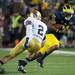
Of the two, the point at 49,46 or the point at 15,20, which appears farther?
the point at 15,20

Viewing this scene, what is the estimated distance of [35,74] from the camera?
35.9ft

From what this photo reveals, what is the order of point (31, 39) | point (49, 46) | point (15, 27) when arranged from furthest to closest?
1. point (15, 27)
2. point (49, 46)
3. point (31, 39)

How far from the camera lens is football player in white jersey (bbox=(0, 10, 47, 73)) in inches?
432

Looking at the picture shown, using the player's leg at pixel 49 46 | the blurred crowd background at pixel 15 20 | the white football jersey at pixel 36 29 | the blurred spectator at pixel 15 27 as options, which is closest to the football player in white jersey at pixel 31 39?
the white football jersey at pixel 36 29

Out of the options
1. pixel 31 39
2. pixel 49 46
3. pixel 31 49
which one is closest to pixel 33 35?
pixel 31 39

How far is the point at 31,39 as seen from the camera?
1099 centimetres

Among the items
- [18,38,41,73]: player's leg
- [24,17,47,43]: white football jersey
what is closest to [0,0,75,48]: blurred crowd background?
[24,17,47,43]: white football jersey

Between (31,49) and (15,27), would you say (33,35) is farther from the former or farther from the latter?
(15,27)

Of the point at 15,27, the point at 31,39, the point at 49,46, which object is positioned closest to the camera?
the point at 31,39

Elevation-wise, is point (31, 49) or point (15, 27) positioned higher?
point (31, 49)

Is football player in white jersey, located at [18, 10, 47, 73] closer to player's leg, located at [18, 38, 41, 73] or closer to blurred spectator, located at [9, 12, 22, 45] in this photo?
player's leg, located at [18, 38, 41, 73]

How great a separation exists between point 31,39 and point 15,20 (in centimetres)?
1047

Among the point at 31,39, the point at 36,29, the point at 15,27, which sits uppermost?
the point at 36,29

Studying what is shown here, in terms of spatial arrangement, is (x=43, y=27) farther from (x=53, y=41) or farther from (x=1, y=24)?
(x=1, y=24)
